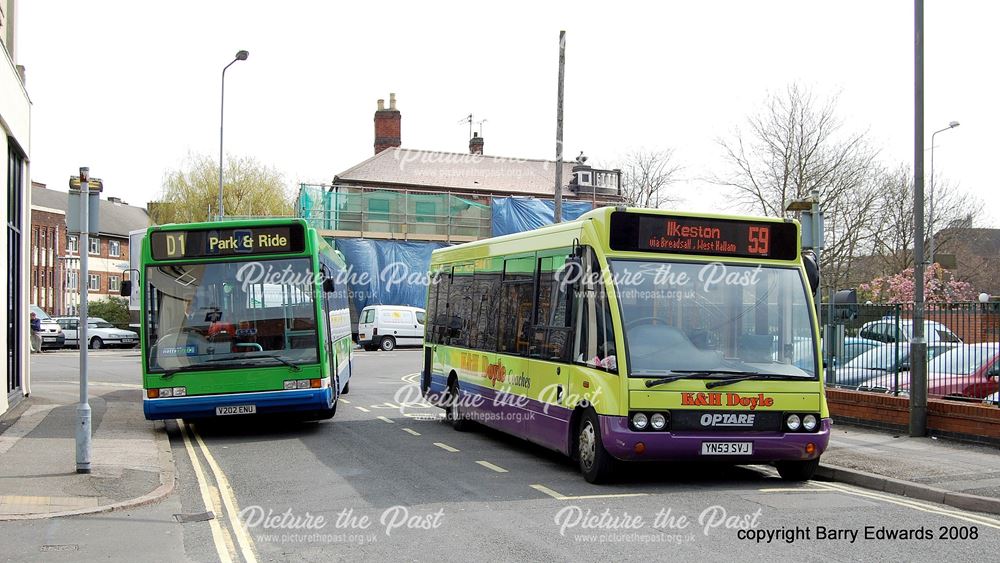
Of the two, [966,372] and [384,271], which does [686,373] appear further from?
[384,271]

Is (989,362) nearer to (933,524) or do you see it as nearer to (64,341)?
(933,524)

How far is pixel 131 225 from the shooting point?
328ft

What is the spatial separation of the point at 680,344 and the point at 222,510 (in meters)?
4.73

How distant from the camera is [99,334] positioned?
4784 centimetres

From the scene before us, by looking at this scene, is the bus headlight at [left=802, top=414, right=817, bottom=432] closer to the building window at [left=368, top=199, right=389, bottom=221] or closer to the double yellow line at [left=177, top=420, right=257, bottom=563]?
the double yellow line at [left=177, top=420, right=257, bottom=563]

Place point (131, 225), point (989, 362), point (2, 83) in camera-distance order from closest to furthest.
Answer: point (989, 362)
point (2, 83)
point (131, 225)

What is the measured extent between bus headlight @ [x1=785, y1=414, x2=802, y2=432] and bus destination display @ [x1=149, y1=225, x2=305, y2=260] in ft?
24.9

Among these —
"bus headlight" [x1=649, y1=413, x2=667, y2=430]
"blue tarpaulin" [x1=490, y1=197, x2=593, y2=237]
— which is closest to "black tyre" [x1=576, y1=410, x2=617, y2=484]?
"bus headlight" [x1=649, y1=413, x2=667, y2=430]

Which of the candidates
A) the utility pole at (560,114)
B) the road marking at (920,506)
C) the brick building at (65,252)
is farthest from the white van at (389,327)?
the brick building at (65,252)

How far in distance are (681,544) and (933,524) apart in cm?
242

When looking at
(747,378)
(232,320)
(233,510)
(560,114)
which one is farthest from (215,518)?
(560,114)

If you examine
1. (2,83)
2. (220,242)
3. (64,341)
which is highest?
(2,83)

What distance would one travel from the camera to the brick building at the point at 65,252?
83750mm

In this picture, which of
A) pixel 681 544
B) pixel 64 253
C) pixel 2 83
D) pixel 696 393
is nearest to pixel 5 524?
pixel 681 544
